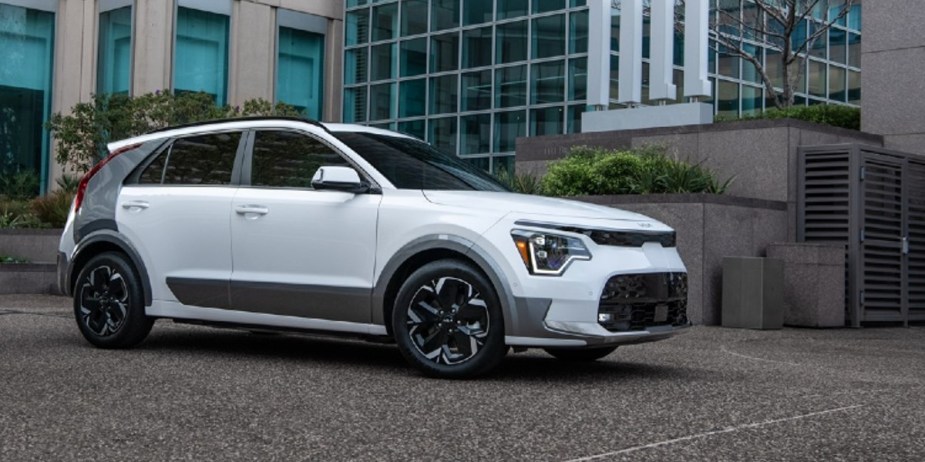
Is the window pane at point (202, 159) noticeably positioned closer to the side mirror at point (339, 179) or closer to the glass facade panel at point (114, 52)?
the side mirror at point (339, 179)

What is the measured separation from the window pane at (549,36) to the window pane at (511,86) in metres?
0.58

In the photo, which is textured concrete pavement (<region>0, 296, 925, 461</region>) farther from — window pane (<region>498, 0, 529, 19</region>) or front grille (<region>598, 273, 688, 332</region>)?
window pane (<region>498, 0, 529, 19</region>)

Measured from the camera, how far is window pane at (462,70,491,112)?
32000 mm

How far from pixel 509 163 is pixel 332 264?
75.2ft

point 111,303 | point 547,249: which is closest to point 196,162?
point 111,303

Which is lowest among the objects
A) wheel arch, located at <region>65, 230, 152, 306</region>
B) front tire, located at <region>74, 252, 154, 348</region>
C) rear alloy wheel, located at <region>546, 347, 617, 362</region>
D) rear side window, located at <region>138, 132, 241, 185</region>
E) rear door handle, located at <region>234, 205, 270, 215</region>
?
rear alloy wheel, located at <region>546, 347, 617, 362</region>

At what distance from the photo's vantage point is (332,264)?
820 centimetres

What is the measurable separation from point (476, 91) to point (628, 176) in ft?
55.3

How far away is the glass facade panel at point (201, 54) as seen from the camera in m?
35.0

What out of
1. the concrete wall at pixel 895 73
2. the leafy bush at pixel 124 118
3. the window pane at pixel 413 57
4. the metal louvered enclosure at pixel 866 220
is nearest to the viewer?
the metal louvered enclosure at pixel 866 220

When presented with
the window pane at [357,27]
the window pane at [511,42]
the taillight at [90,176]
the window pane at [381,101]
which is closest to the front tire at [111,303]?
the taillight at [90,176]

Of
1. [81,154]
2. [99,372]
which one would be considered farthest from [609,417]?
[81,154]

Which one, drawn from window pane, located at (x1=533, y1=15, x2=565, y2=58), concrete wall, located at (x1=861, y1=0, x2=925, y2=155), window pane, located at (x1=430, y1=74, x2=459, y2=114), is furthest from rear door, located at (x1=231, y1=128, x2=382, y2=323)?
window pane, located at (x1=430, y1=74, x2=459, y2=114)

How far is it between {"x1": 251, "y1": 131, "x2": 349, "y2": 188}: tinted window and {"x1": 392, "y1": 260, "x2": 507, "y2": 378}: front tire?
1.20 metres
